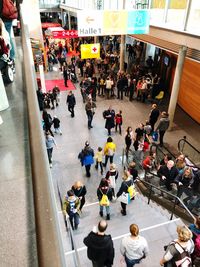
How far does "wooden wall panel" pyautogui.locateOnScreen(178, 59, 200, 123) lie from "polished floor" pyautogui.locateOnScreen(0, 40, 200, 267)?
446 millimetres

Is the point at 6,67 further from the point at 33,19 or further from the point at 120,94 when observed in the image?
the point at 33,19

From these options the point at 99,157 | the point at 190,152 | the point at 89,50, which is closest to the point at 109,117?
the point at 99,157

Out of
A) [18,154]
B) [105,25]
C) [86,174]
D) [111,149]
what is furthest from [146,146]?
[18,154]

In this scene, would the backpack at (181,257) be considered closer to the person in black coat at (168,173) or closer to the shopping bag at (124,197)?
the shopping bag at (124,197)

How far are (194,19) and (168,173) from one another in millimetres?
5939

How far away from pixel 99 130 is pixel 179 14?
6.12 metres

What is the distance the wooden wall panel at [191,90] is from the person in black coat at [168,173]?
694 centimetres

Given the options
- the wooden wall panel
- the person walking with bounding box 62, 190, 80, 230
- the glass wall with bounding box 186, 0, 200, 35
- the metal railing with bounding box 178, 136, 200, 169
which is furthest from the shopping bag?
the wooden wall panel

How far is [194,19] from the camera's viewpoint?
9.09 m

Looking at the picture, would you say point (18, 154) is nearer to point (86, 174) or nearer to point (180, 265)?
point (180, 265)

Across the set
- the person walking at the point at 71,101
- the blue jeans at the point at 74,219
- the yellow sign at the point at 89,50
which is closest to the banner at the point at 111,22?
the person walking at the point at 71,101

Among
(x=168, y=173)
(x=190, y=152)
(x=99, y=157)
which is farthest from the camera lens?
(x=190, y=152)

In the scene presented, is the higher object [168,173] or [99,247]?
[99,247]

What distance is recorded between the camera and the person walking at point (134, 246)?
393 cm
